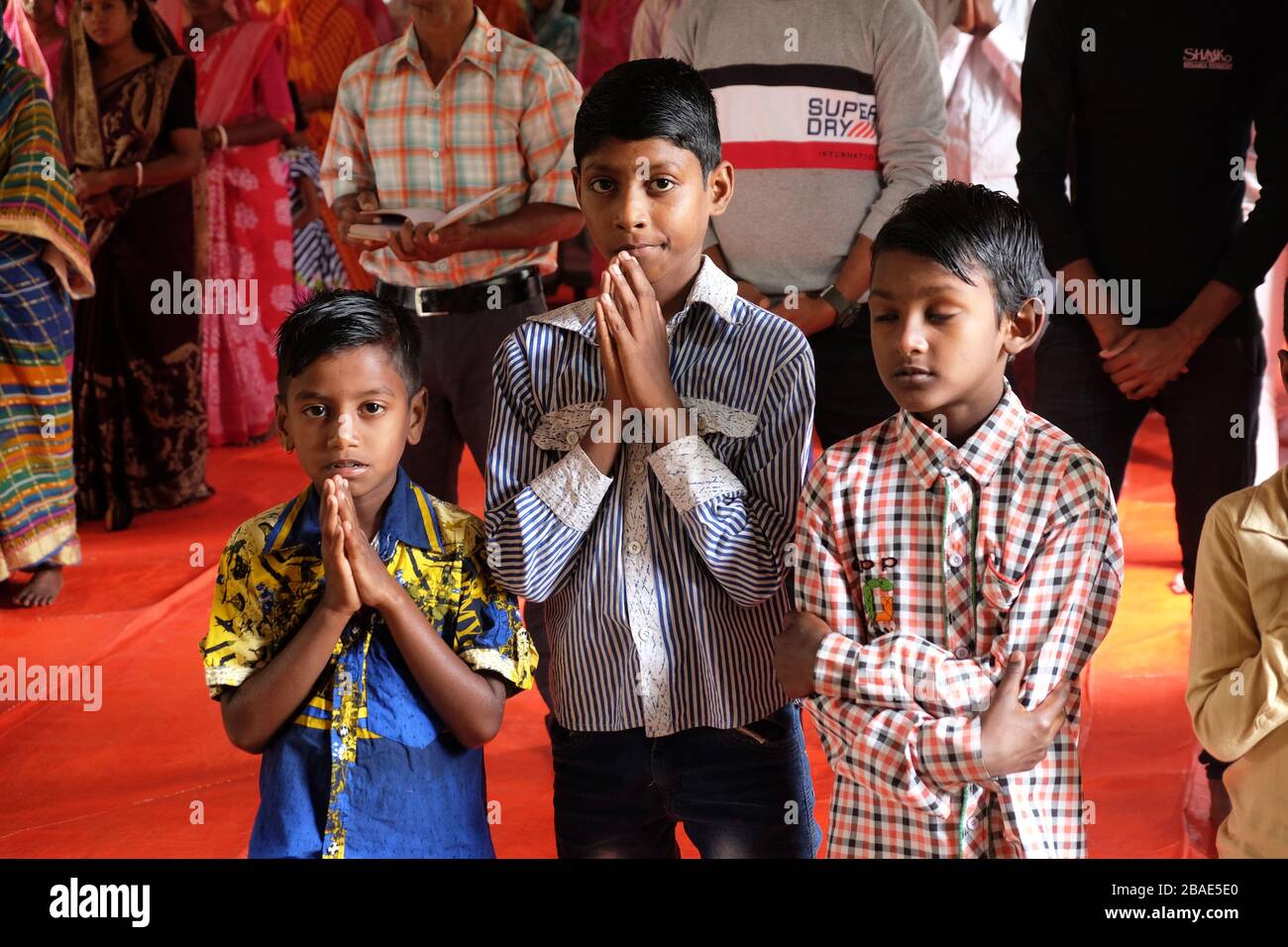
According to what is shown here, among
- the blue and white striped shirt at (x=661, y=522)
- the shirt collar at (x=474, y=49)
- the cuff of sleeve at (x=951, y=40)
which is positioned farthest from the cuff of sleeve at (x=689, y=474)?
the cuff of sleeve at (x=951, y=40)

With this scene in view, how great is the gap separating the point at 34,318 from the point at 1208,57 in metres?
2.87

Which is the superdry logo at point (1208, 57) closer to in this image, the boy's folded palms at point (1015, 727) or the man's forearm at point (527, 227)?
the man's forearm at point (527, 227)

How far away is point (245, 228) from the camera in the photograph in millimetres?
5039

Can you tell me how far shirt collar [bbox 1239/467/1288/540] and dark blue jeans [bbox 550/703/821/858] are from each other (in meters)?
0.61

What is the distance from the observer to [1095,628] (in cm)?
157

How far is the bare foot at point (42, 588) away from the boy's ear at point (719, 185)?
268cm

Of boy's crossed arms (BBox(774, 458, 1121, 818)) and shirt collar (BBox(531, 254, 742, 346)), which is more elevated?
shirt collar (BBox(531, 254, 742, 346))

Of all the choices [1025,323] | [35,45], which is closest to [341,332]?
[1025,323]

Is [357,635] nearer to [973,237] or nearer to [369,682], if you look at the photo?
[369,682]

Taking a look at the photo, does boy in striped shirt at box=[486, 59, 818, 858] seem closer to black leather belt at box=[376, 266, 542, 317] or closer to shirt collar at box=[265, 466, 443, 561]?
shirt collar at box=[265, 466, 443, 561]

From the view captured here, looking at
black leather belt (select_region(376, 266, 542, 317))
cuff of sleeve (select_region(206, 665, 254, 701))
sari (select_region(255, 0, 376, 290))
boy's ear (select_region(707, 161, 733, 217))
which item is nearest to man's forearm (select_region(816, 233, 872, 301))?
black leather belt (select_region(376, 266, 542, 317))

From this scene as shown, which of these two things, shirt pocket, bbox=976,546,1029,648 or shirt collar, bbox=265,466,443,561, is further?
shirt collar, bbox=265,466,443,561

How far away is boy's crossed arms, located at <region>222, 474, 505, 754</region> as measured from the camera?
1.64 meters
